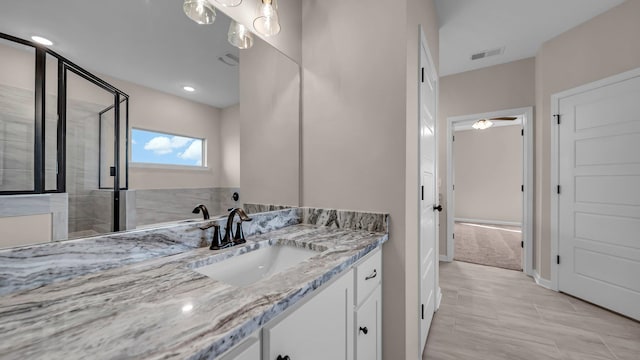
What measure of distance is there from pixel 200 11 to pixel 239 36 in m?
0.22

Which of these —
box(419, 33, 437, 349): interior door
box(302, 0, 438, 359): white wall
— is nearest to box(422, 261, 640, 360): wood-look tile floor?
box(419, 33, 437, 349): interior door

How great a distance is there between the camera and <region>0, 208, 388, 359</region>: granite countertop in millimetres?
436

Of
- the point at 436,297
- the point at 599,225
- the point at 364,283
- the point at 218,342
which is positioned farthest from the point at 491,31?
the point at 218,342

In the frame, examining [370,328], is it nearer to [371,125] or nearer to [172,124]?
[371,125]

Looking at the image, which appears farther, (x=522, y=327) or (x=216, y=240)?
(x=522, y=327)

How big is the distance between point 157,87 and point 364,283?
1207mm

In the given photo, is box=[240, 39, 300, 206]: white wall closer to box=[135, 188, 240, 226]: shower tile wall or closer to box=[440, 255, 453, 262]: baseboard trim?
box=[135, 188, 240, 226]: shower tile wall

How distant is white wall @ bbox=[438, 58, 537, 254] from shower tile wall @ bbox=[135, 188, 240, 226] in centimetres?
338

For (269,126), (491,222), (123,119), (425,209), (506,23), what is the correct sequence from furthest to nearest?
(491,222) → (506,23) → (425,209) → (269,126) → (123,119)

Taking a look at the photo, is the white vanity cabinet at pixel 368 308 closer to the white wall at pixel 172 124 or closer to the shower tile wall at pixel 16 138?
the white wall at pixel 172 124

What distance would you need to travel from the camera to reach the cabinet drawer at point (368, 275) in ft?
3.54

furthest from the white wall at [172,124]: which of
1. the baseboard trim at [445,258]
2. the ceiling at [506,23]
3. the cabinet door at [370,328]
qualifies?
the baseboard trim at [445,258]

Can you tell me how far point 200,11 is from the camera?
1.10 meters

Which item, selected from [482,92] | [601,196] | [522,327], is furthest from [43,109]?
[482,92]
